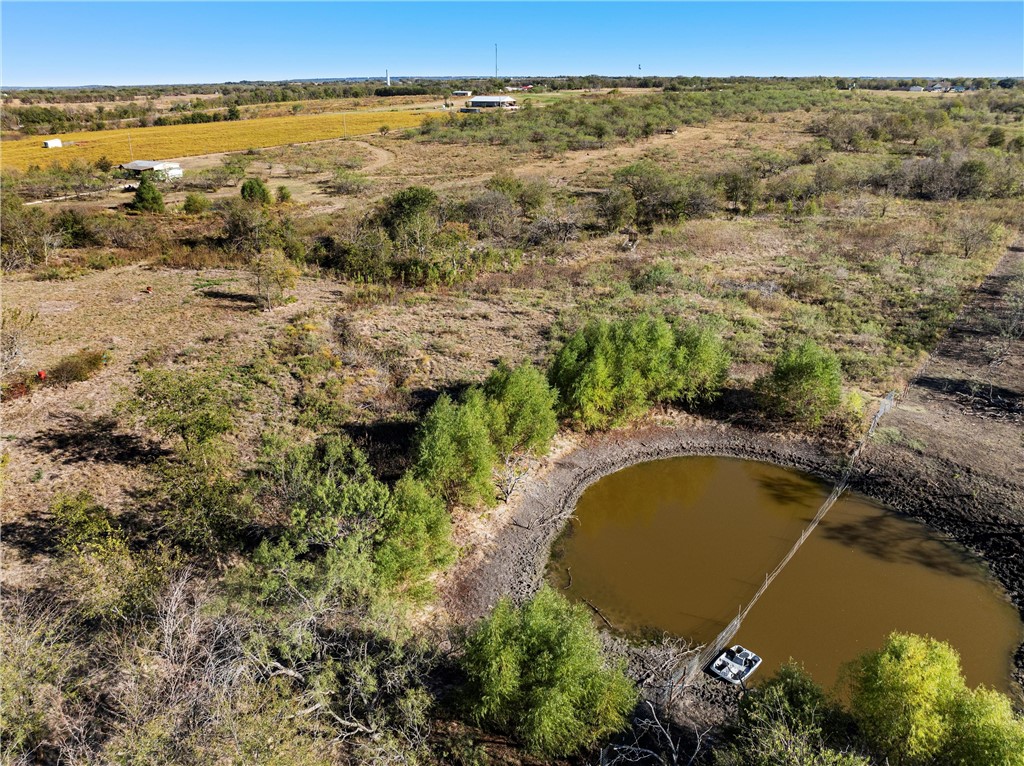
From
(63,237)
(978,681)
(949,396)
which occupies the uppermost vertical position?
(63,237)

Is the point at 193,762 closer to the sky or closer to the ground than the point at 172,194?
closer to the ground

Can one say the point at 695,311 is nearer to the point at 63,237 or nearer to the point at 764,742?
the point at 764,742

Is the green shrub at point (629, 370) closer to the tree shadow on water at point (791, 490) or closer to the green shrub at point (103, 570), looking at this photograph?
the tree shadow on water at point (791, 490)

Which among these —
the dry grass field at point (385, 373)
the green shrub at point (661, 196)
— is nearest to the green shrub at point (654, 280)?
the dry grass field at point (385, 373)

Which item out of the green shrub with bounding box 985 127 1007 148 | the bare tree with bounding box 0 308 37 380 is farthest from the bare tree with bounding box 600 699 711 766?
the green shrub with bounding box 985 127 1007 148

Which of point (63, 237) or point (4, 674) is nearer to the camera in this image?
point (4, 674)

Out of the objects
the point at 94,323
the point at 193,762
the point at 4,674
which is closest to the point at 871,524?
the point at 193,762

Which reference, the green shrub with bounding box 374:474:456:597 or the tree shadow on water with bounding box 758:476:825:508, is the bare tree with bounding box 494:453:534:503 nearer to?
the green shrub with bounding box 374:474:456:597
